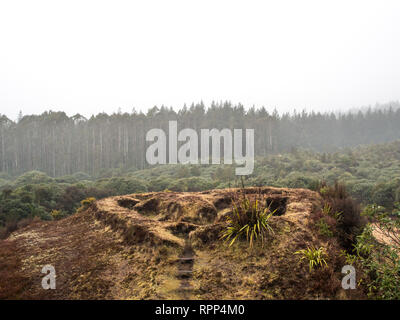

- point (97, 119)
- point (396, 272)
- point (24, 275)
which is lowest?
point (24, 275)

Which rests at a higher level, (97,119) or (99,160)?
(97,119)

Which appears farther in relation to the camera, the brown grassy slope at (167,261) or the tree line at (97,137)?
the tree line at (97,137)

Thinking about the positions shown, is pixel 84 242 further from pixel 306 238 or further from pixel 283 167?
pixel 283 167

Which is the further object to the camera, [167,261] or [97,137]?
[97,137]

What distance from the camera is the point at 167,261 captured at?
4809 millimetres

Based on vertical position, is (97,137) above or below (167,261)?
above

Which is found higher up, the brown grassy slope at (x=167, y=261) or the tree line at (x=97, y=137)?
the tree line at (x=97, y=137)

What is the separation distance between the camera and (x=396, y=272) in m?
3.86

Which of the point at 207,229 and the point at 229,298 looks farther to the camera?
the point at 207,229

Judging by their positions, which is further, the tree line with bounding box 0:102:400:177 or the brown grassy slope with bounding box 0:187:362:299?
the tree line with bounding box 0:102:400:177

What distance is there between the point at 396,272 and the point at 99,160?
172ft

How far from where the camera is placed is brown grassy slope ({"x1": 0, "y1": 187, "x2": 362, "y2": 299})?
406 cm

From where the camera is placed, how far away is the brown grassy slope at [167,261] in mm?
4059
